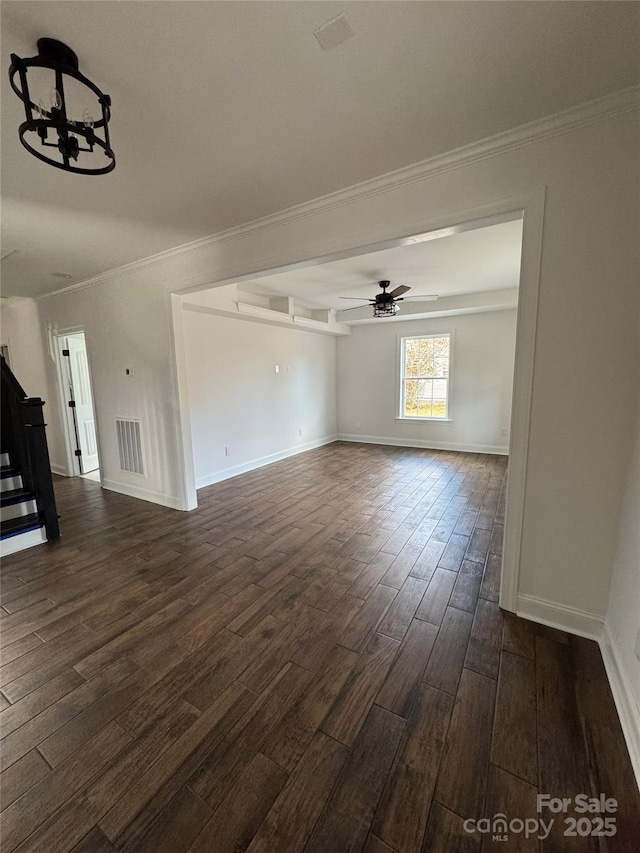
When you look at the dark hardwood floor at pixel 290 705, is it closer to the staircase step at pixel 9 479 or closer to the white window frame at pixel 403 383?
the staircase step at pixel 9 479

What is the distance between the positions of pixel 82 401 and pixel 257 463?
306cm

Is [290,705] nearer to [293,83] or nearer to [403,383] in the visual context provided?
[293,83]

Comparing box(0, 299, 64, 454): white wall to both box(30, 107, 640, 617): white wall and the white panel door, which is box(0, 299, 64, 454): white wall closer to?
the white panel door

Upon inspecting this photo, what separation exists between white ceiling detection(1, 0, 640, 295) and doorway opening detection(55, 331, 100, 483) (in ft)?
10.4

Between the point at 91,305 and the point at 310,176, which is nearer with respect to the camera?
the point at 310,176

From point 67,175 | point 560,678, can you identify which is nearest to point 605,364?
point 560,678

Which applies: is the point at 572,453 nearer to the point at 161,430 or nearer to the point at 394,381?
the point at 161,430

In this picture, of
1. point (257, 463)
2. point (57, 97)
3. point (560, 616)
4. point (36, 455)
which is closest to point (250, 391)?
point (257, 463)

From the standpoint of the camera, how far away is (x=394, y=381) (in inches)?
274

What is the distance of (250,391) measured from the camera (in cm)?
543

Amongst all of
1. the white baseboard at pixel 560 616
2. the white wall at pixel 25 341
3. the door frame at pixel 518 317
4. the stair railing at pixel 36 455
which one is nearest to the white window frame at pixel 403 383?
the door frame at pixel 518 317

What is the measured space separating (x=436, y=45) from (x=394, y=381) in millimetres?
5782

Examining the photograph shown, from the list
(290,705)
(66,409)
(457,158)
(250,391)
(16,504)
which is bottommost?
(290,705)

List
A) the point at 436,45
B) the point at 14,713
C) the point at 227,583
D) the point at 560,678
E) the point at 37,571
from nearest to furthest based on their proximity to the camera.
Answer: the point at 436,45 → the point at 14,713 → the point at 560,678 → the point at 227,583 → the point at 37,571
